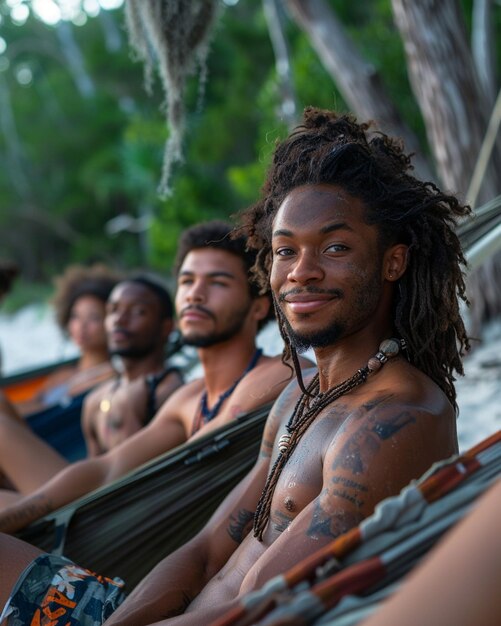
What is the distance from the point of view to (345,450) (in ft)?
4.77

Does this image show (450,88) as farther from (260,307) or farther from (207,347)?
(207,347)

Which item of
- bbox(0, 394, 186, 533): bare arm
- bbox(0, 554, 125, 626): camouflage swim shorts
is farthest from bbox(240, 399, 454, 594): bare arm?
bbox(0, 394, 186, 533): bare arm

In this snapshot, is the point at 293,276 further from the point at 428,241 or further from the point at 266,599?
the point at 266,599

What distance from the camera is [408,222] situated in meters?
1.77

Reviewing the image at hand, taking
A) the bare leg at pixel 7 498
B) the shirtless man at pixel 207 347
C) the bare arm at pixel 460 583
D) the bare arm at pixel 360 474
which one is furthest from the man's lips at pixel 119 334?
the bare arm at pixel 460 583

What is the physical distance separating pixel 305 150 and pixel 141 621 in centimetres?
102

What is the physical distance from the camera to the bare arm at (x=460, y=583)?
0.72 meters

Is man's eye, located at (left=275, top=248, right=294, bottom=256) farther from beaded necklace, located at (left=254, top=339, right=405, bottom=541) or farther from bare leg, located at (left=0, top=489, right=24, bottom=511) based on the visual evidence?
bare leg, located at (left=0, top=489, right=24, bottom=511)

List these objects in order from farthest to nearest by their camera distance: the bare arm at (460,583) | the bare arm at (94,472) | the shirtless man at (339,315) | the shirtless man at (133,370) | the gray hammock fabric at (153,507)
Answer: the shirtless man at (133,370)
the bare arm at (94,472)
the gray hammock fabric at (153,507)
the shirtless man at (339,315)
the bare arm at (460,583)

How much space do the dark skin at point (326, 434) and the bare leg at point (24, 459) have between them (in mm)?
1159

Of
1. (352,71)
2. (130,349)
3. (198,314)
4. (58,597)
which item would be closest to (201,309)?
(198,314)

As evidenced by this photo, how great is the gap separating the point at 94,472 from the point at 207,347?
559 millimetres

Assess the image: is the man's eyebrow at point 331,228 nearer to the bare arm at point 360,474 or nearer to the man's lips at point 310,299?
the man's lips at point 310,299

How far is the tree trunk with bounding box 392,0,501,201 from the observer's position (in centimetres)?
416
